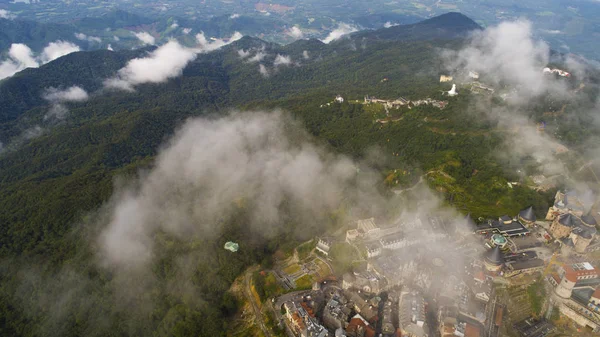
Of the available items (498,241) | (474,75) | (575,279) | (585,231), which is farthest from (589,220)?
(474,75)

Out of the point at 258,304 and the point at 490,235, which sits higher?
the point at 490,235

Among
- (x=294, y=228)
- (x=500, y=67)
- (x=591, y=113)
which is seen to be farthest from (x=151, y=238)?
(x=500, y=67)

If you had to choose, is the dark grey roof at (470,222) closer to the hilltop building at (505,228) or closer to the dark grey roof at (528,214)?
the hilltop building at (505,228)

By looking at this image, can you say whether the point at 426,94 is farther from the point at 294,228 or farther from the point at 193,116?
the point at 193,116

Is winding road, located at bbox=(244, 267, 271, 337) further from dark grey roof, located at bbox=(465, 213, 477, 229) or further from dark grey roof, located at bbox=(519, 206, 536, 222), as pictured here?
dark grey roof, located at bbox=(519, 206, 536, 222)

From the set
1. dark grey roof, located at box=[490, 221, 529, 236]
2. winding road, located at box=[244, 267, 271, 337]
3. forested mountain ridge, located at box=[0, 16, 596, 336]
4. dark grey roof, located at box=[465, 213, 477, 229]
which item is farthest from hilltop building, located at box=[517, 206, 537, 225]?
winding road, located at box=[244, 267, 271, 337]

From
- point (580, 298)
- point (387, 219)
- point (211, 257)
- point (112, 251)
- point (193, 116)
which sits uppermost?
point (580, 298)
